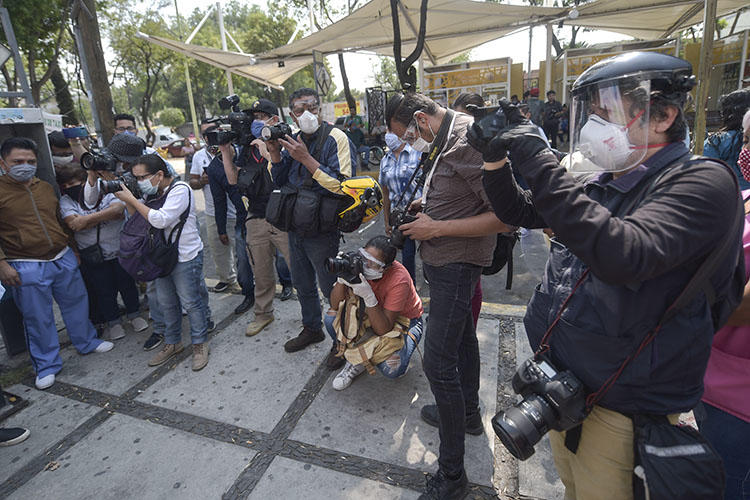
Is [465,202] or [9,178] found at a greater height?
[9,178]

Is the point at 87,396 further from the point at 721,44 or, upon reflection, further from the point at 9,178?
the point at 721,44

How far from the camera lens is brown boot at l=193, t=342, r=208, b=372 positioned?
323 cm

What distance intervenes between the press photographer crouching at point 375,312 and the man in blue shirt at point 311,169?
390mm

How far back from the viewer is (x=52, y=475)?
2326 millimetres

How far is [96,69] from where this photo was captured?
5.89m

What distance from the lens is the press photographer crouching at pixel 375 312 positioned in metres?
2.63

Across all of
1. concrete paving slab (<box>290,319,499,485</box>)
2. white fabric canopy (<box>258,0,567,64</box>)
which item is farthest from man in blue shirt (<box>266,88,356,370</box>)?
white fabric canopy (<box>258,0,567,64</box>)

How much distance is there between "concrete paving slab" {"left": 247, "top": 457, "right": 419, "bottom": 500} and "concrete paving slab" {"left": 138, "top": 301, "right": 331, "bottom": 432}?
1.28ft

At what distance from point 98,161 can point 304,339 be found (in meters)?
2.17

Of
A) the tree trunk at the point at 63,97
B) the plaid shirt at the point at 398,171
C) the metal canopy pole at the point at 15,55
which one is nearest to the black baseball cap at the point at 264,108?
the plaid shirt at the point at 398,171

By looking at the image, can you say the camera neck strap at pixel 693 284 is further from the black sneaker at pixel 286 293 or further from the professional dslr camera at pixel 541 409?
the black sneaker at pixel 286 293

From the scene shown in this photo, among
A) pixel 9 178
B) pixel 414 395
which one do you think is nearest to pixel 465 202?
pixel 414 395

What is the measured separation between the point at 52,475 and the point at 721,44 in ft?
48.8

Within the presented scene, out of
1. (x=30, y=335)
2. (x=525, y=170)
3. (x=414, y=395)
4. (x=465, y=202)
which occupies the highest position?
(x=525, y=170)
